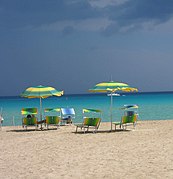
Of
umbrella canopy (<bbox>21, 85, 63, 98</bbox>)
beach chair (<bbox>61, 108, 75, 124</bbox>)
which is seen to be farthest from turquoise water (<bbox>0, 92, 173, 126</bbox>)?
umbrella canopy (<bbox>21, 85, 63, 98</bbox>)

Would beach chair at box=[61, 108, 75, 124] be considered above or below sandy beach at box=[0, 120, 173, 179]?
above

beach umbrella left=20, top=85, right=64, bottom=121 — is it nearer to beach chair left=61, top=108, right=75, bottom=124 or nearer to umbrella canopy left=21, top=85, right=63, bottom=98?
umbrella canopy left=21, top=85, right=63, bottom=98

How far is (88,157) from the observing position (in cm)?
735

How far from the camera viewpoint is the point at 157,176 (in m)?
5.64

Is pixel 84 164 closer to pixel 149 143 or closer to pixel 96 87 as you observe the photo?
pixel 149 143

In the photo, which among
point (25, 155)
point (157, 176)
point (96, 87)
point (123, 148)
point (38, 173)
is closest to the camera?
point (157, 176)

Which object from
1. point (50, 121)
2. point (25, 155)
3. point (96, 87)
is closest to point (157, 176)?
point (25, 155)

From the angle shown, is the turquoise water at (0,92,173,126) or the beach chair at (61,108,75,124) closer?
the beach chair at (61,108,75,124)

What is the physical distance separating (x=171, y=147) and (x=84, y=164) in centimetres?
243

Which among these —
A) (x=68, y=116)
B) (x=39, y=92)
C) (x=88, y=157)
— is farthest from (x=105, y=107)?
(x=88, y=157)

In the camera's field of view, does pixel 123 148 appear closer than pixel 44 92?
Yes

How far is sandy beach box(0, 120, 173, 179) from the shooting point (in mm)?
5957

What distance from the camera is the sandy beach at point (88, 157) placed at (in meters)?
5.96

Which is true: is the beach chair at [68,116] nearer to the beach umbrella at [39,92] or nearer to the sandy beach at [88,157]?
the beach umbrella at [39,92]
